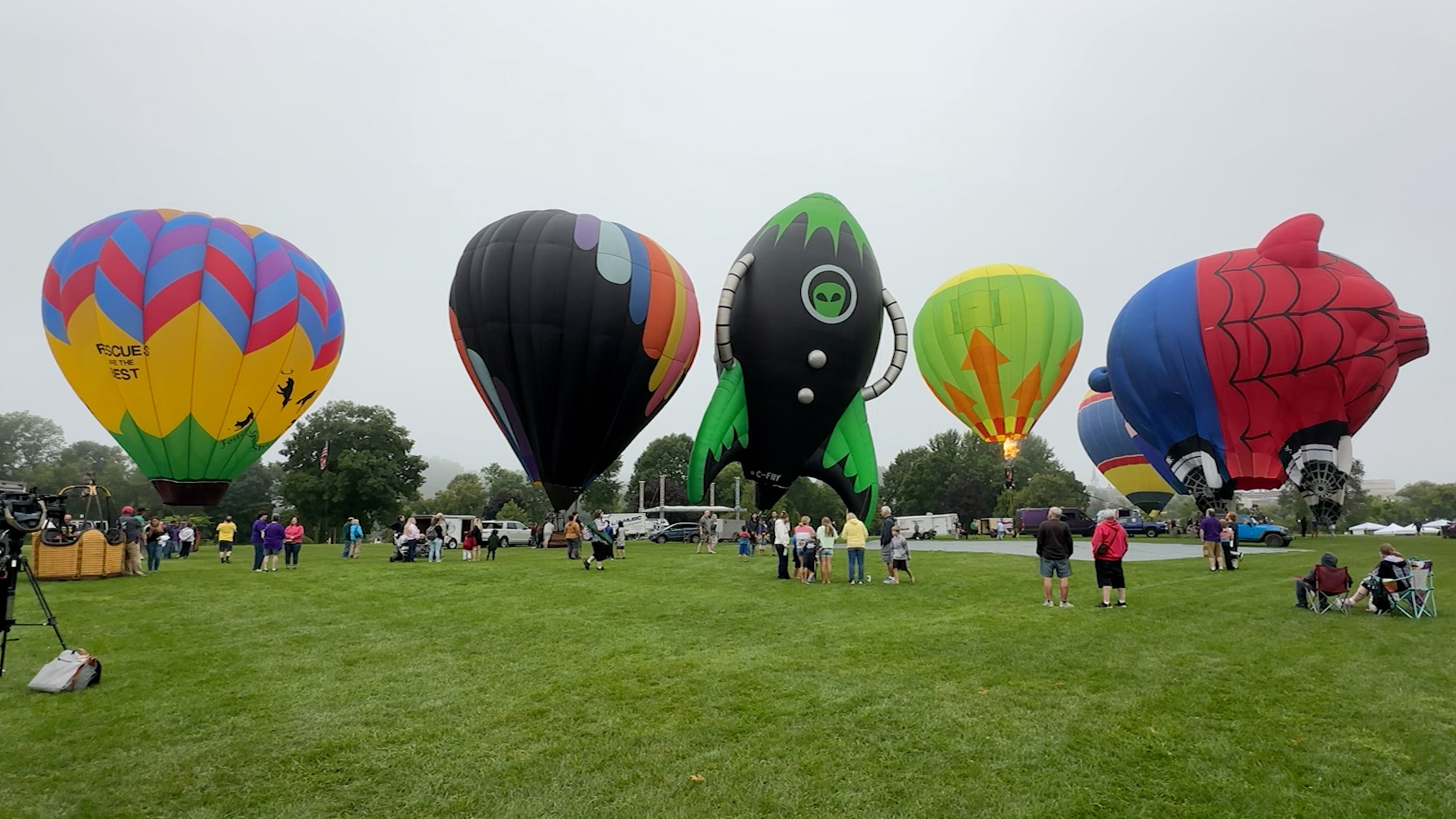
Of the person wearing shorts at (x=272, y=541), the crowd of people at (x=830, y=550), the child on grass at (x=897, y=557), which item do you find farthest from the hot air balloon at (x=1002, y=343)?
the person wearing shorts at (x=272, y=541)

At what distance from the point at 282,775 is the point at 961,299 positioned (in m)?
27.2

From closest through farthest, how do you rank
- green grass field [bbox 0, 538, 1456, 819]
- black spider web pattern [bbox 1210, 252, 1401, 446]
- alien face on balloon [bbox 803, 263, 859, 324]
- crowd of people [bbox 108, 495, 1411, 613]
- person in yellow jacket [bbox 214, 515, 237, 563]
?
green grass field [bbox 0, 538, 1456, 819]
crowd of people [bbox 108, 495, 1411, 613]
alien face on balloon [bbox 803, 263, 859, 324]
black spider web pattern [bbox 1210, 252, 1401, 446]
person in yellow jacket [bbox 214, 515, 237, 563]

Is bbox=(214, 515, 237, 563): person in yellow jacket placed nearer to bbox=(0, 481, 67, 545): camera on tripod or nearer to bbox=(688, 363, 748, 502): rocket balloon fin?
bbox=(688, 363, 748, 502): rocket balloon fin

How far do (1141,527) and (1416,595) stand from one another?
103ft

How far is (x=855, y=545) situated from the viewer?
1371cm

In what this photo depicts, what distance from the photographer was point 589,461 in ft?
64.3

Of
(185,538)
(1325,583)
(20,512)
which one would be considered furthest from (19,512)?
(185,538)

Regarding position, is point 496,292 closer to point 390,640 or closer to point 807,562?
point 807,562

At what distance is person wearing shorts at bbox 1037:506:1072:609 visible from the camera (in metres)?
10.5

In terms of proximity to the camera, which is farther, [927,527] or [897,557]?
[927,527]

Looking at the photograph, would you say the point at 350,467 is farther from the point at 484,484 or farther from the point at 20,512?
the point at 484,484

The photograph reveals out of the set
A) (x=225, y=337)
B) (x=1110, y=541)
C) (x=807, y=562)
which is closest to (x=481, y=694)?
(x=1110, y=541)

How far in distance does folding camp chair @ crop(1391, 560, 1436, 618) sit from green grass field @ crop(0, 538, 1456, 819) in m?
0.27

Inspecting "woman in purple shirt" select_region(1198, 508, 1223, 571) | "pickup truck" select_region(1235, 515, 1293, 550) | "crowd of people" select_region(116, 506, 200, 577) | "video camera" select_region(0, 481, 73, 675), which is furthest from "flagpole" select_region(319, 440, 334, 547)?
"pickup truck" select_region(1235, 515, 1293, 550)
